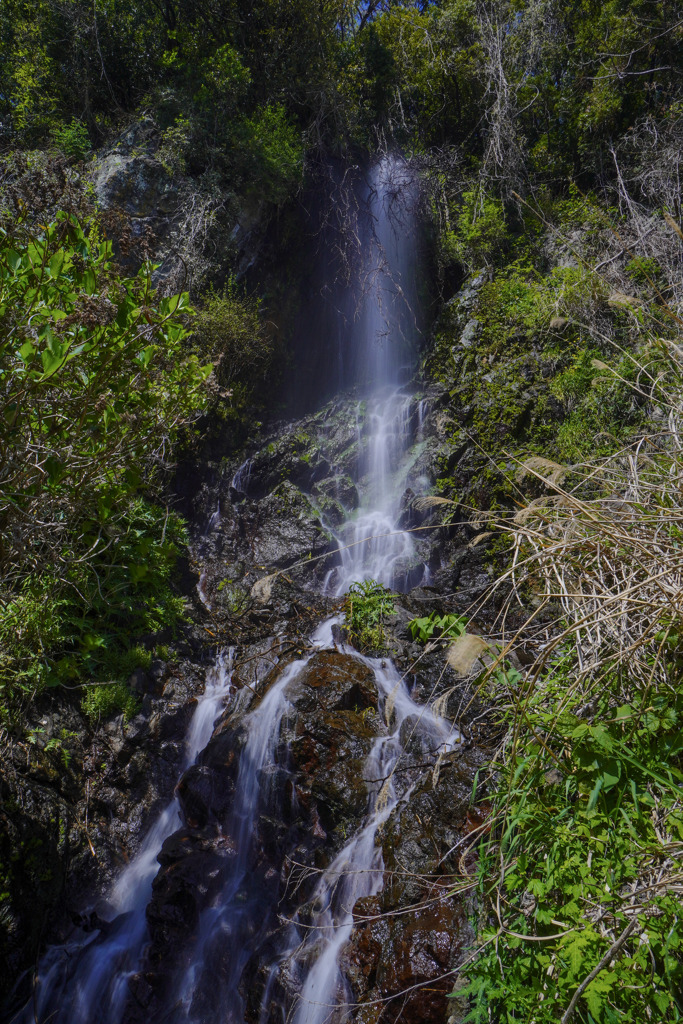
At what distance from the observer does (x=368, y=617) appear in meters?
5.25

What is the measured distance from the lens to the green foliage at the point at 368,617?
16.4 feet

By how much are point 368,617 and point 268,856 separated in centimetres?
224

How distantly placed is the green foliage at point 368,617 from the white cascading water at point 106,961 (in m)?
2.17

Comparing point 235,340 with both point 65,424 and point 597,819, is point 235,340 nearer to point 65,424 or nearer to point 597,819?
point 65,424

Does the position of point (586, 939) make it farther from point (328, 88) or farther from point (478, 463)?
point (328, 88)

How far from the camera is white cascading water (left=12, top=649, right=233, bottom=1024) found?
10.2 ft

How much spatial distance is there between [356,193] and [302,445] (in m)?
4.52

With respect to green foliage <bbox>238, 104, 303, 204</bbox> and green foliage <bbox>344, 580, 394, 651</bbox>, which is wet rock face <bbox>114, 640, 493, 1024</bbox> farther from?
green foliage <bbox>238, 104, 303, 204</bbox>

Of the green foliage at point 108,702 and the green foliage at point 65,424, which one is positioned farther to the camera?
the green foliage at point 108,702

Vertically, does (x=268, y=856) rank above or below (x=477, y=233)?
below

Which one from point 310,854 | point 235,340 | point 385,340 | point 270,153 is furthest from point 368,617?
point 270,153

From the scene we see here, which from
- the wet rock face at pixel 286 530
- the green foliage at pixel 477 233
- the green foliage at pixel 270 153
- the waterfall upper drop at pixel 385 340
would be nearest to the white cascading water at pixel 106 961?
the wet rock face at pixel 286 530

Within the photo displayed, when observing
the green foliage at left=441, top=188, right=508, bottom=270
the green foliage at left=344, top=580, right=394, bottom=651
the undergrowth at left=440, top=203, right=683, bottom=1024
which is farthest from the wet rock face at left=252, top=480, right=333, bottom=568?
the undergrowth at left=440, top=203, right=683, bottom=1024

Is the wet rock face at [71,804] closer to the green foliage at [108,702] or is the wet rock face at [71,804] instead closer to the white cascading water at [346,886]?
the green foliage at [108,702]
